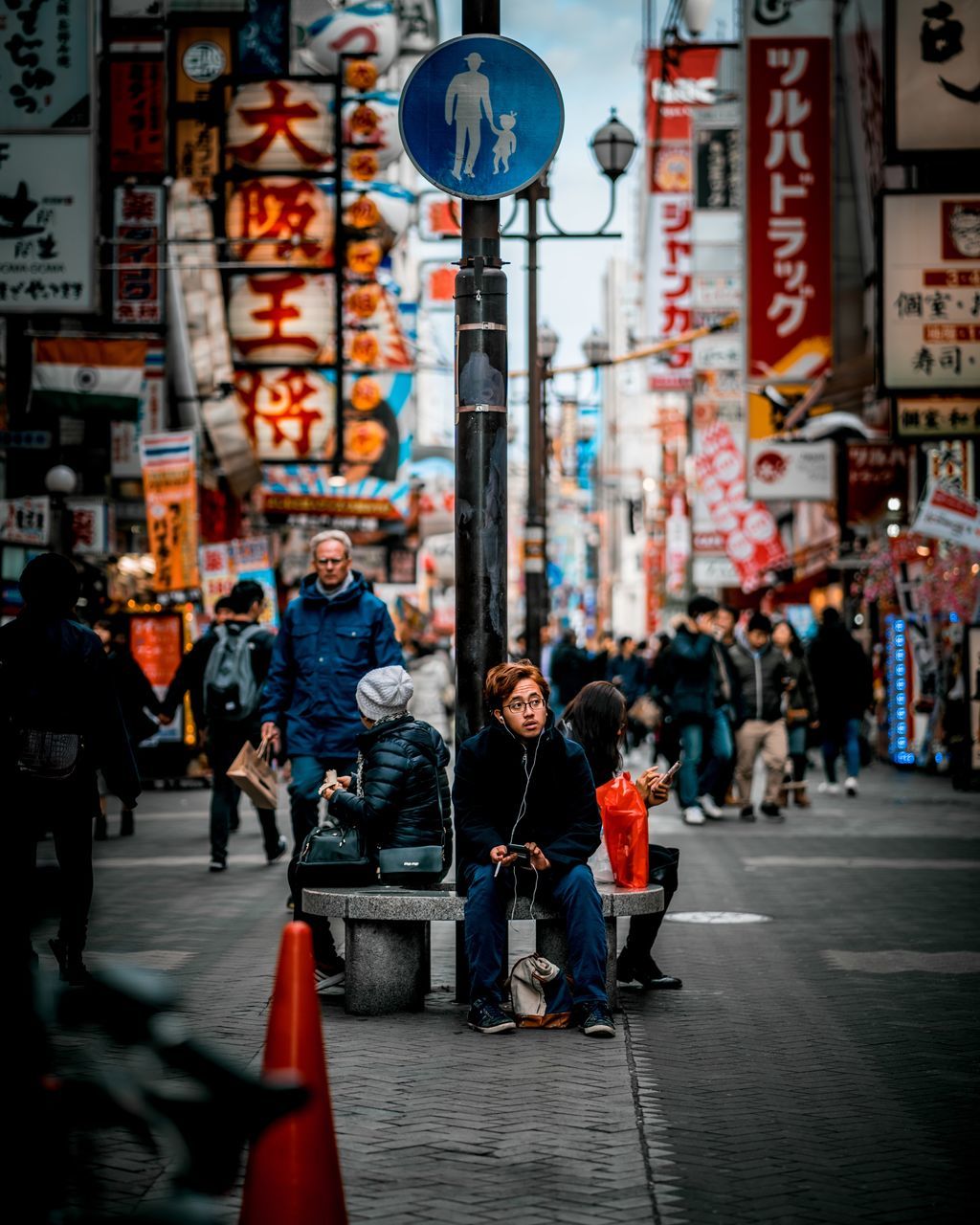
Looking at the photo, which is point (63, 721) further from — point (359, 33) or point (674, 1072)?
point (359, 33)

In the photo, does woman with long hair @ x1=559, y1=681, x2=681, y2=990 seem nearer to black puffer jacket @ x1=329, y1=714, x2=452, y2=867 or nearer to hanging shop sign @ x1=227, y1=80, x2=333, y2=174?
black puffer jacket @ x1=329, y1=714, x2=452, y2=867

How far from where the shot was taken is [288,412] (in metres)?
26.6

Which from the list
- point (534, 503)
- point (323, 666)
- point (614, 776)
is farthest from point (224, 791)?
point (534, 503)

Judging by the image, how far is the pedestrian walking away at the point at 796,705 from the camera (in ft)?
61.0

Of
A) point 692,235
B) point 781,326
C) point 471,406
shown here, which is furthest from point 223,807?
point 692,235

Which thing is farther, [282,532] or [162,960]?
[282,532]

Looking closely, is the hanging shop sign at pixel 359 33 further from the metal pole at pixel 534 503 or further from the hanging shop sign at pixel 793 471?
the hanging shop sign at pixel 793 471

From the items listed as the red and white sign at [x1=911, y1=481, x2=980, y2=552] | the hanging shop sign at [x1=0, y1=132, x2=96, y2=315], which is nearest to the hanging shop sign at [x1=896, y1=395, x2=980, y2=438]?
the red and white sign at [x1=911, y1=481, x2=980, y2=552]

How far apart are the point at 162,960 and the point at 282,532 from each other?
33465 mm

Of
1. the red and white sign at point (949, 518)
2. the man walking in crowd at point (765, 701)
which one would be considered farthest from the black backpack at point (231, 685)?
the red and white sign at point (949, 518)

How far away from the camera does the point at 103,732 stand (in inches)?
331

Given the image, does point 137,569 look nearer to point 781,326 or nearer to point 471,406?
point 781,326

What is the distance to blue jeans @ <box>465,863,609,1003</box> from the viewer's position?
7.41 meters

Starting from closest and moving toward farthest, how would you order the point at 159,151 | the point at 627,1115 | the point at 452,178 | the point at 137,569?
the point at 627,1115
the point at 452,178
the point at 159,151
the point at 137,569
